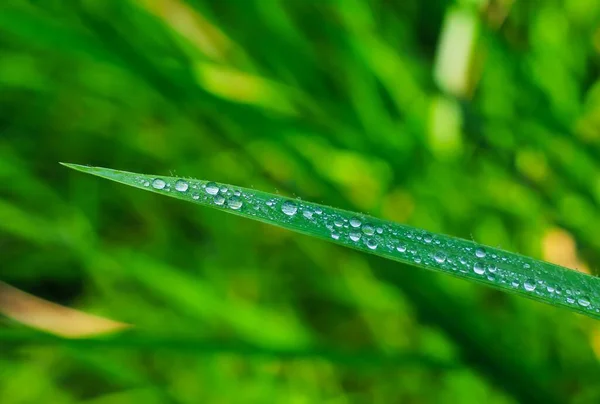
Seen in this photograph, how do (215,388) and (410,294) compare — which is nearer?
(410,294)

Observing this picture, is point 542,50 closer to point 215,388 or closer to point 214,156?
point 214,156

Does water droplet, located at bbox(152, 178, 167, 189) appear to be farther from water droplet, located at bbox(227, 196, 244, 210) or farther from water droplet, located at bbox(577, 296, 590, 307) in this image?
water droplet, located at bbox(577, 296, 590, 307)

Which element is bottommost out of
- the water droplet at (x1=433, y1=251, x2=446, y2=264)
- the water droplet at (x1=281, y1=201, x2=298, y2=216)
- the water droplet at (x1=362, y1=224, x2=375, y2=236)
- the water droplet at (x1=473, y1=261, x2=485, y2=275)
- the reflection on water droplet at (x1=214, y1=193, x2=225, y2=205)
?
the reflection on water droplet at (x1=214, y1=193, x2=225, y2=205)

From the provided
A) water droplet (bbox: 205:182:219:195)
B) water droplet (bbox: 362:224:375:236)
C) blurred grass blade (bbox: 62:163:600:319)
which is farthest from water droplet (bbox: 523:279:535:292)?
water droplet (bbox: 205:182:219:195)

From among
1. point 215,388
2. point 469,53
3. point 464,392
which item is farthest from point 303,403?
point 469,53

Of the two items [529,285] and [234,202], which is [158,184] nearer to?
[234,202]

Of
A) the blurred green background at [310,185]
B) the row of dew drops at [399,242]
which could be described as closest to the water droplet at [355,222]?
the row of dew drops at [399,242]

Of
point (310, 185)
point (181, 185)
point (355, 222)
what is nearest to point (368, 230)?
point (355, 222)
